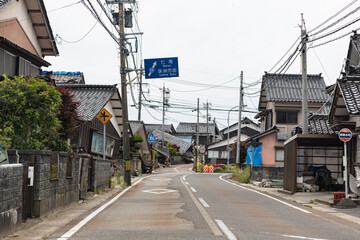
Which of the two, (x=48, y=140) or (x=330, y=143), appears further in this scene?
(x=330, y=143)

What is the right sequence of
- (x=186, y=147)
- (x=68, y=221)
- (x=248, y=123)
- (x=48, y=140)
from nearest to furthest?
1. (x=68, y=221)
2. (x=48, y=140)
3. (x=248, y=123)
4. (x=186, y=147)

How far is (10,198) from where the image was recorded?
8.18 metres

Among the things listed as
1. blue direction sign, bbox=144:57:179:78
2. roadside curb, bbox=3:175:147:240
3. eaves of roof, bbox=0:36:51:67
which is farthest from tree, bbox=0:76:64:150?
blue direction sign, bbox=144:57:179:78

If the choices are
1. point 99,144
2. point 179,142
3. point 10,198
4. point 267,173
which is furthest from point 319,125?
point 179,142

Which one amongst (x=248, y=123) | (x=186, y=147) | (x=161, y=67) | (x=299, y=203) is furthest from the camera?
(x=186, y=147)

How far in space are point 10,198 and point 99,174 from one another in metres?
10.3

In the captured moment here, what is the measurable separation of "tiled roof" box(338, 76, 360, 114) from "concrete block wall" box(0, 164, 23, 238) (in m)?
12.2

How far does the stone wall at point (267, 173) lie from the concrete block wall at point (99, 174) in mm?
11771

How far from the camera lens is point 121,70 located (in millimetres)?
25391

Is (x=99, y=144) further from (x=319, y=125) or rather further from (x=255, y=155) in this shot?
(x=255, y=155)

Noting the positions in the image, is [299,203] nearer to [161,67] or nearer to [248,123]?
[161,67]

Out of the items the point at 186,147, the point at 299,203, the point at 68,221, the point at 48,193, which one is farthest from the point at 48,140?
the point at 186,147

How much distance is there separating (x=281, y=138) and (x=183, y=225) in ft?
97.0

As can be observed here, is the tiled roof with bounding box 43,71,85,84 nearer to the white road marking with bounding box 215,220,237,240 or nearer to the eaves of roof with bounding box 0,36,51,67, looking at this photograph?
the eaves of roof with bounding box 0,36,51,67
